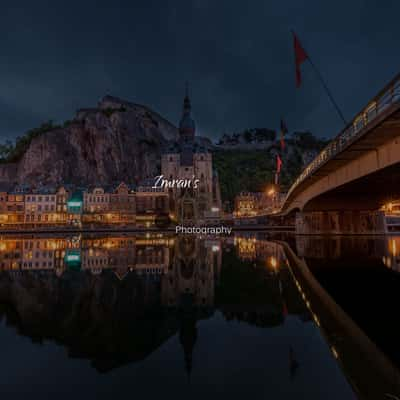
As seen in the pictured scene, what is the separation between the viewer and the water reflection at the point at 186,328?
545 cm

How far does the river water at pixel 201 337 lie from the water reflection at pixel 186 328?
3 centimetres

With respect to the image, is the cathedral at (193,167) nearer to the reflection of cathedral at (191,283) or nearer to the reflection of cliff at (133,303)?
the reflection of cathedral at (191,283)

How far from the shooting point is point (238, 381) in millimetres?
5332

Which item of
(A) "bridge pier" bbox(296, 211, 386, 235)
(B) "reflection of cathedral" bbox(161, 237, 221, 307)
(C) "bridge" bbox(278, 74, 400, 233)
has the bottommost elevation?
(B) "reflection of cathedral" bbox(161, 237, 221, 307)

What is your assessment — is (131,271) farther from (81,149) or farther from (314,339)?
(81,149)

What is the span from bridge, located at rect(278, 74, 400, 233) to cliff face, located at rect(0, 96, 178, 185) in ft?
293

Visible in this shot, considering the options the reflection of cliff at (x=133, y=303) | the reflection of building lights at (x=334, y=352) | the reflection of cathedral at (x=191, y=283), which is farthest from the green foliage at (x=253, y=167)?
the reflection of building lights at (x=334, y=352)

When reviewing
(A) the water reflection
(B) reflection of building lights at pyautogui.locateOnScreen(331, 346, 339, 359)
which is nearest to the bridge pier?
(A) the water reflection

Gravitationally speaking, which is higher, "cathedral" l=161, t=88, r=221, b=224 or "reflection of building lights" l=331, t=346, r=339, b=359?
"cathedral" l=161, t=88, r=221, b=224

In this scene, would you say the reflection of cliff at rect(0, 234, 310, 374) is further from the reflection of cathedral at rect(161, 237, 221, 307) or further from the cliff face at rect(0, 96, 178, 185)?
the cliff face at rect(0, 96, 178, 185)

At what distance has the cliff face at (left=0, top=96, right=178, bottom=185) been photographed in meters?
110

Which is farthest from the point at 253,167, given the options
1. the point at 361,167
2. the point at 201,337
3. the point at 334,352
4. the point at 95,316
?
the point at 334,352

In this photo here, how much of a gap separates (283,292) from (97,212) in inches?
3049

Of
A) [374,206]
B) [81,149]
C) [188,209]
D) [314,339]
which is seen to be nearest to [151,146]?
[81,149]
